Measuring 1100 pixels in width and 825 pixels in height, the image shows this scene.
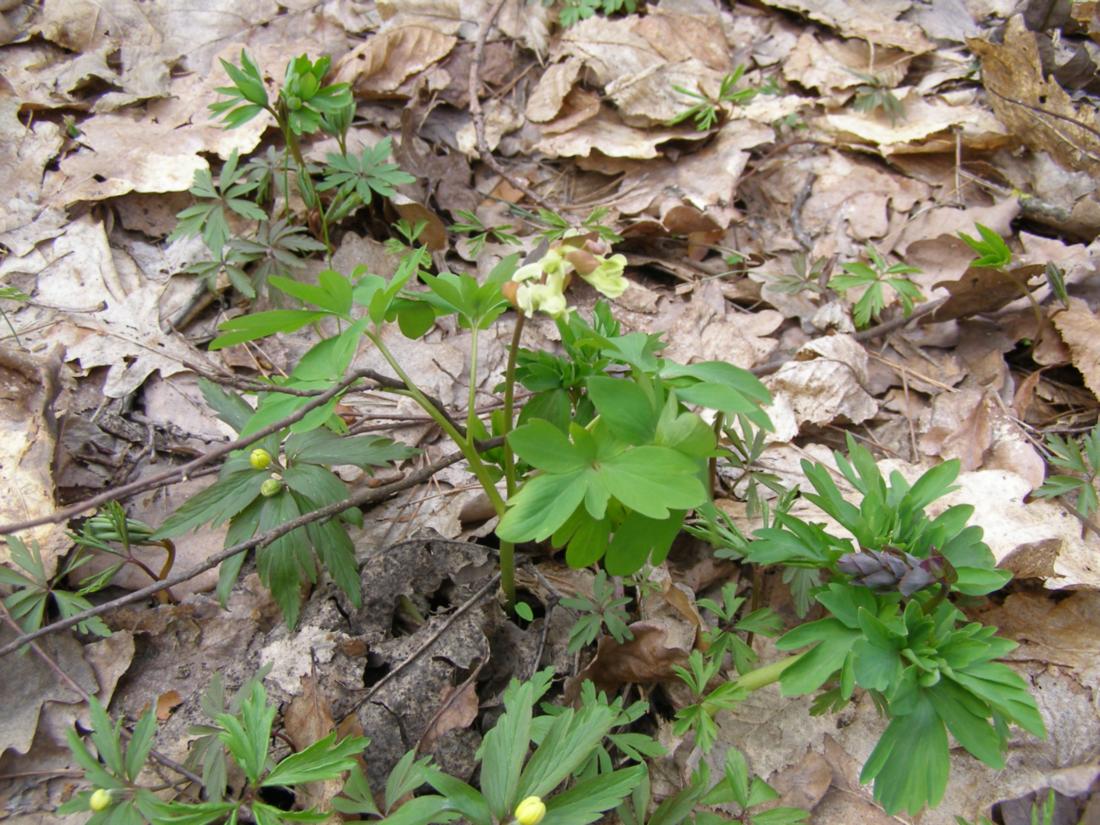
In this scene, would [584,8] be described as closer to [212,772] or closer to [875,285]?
[875,285]

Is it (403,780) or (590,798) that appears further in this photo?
(403,780)

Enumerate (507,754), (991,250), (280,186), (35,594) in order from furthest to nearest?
(280,186) → (991,250) → (35,594) → (507,754)

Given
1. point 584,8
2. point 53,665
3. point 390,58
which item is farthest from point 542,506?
point 584,8

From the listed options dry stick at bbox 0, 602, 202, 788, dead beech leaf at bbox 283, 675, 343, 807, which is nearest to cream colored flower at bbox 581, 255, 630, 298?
dead beech leaf at bbox 283, 675, 343, 807

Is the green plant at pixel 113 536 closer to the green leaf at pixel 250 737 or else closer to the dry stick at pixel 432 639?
the dry stick at pixel 432 639

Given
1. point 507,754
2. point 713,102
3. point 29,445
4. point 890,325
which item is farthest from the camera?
point 713,102

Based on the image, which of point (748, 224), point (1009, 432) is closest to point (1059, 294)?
point (1009, 432)

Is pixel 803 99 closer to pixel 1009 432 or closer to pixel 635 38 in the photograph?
pixel 635 38
